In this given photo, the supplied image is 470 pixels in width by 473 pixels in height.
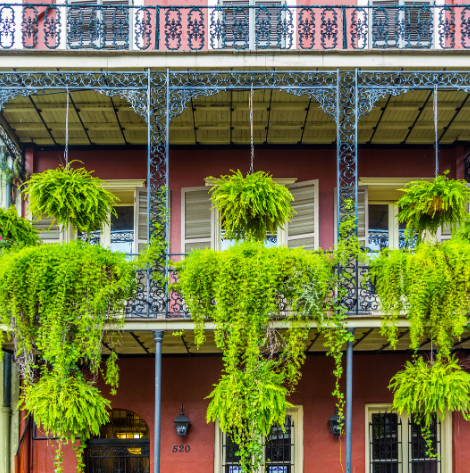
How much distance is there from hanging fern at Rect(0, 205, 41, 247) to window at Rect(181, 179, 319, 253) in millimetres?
2573

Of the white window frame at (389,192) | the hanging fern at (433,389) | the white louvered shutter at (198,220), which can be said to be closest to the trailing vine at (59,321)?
the white louvered shutter at (198,220)

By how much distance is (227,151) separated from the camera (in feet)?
34.4

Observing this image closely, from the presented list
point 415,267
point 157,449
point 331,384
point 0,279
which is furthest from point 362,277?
point 0,279

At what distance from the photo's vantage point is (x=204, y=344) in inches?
368

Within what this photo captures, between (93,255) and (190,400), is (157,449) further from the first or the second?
(93,255)

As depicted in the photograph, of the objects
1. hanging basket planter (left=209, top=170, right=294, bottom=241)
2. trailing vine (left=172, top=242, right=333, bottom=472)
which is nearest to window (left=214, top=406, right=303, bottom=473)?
trailing vine (left=172, top=242, right=333, bottom=472)

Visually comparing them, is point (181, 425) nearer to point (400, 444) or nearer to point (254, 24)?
point (400, 444)

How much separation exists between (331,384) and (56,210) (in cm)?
502

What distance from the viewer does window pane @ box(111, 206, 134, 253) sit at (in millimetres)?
10555

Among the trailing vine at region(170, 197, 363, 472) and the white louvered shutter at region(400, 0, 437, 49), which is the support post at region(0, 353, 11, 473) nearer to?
the trailing vine at region(170, 197, 363, 472)

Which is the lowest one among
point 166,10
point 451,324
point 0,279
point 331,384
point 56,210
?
point 331,384

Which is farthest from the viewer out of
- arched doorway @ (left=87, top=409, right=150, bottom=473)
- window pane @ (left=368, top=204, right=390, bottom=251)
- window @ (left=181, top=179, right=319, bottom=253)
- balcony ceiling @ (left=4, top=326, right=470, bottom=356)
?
window pane @ (left=368, top=204, right=390, bottom=251)

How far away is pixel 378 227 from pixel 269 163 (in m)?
2.19

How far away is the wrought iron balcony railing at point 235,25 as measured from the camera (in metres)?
→ 8.91
